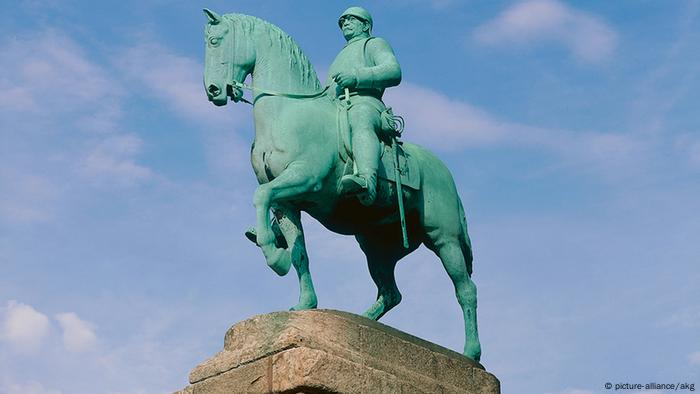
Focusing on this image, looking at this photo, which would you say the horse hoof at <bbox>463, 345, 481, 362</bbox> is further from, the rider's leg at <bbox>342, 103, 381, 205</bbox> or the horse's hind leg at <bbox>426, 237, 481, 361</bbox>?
the rider's leg at <bbox>342, 103, 381, 205</bbox>

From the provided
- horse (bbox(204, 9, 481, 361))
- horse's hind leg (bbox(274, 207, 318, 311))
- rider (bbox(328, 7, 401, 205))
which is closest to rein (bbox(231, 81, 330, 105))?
horse (bbox(204, 9, 481, 361))

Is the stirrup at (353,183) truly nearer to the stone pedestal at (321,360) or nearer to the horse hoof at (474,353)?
the stone pedestal at (321,360)

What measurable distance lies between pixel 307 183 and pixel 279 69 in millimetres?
1359

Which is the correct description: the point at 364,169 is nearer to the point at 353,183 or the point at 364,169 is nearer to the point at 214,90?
the point at 353,183

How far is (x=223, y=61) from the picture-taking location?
13.1 meters

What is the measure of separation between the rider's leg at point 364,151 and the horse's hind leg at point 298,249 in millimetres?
570

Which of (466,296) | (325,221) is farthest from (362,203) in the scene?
(466,296)

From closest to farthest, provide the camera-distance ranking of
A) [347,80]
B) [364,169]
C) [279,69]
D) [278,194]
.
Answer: [278,194] → [364,169] → [279,69] → [347,80]

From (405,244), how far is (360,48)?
218 cm

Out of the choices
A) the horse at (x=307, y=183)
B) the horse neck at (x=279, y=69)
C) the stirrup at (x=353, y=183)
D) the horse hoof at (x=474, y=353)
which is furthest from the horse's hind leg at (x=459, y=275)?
the horse neck at (x=279, y=69)

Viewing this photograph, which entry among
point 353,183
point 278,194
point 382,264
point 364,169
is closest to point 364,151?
point 364,169

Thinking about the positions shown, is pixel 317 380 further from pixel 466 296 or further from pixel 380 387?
pixel 466 296

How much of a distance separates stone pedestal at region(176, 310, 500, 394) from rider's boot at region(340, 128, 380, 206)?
1256 millimetres

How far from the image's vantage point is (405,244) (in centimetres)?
1295
